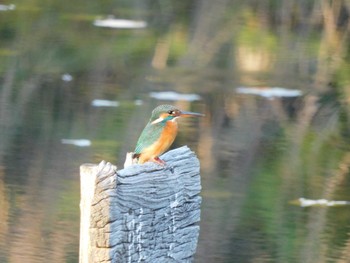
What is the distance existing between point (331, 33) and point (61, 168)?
3.84 meters

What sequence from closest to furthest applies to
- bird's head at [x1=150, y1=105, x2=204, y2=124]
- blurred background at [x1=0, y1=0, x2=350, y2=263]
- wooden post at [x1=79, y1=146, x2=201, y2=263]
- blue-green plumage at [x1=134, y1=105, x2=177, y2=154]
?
wooden post at [x1=79, y1=146, x2=201, y2=263], blue-green plumage at [x1=134, y1=105, x2=177, y2=154], bird's head at [x1=150, y1=105, x2=204, y2=124], blurred background at [x1=0, y1=0, x2=350, y2=263]

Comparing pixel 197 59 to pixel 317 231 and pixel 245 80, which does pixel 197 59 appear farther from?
pixel 317 231

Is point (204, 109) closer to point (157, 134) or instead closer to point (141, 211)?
point (157, 134)

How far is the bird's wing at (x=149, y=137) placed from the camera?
247 cm

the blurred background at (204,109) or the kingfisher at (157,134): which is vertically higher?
the kingfisher at (157,134)

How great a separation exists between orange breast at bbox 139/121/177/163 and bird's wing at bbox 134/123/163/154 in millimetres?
11

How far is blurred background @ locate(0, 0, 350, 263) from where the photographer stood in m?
4.43

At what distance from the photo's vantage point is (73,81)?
6.98 metres

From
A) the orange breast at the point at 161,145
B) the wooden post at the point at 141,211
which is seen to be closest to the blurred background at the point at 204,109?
the orange breast at the point at 161,145

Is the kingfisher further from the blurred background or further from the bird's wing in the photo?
the blurred background

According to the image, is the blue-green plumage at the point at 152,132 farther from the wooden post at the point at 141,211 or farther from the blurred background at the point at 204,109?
the blurred background at the point at 204,109

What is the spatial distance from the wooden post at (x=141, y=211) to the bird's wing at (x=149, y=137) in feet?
1.37

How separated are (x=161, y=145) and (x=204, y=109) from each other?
3.79 metres

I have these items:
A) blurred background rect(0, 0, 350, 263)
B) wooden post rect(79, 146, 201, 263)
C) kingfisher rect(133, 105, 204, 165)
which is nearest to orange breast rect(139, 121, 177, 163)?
kingfisher rect(133, 105, 204, 165)
